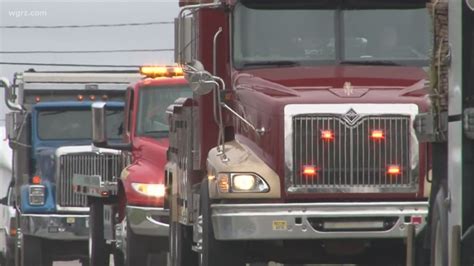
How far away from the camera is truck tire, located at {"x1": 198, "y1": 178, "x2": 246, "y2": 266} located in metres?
13.1

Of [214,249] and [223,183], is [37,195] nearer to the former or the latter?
[214,249]

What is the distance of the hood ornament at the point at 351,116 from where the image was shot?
41.7ft

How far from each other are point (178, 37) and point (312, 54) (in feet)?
4.98

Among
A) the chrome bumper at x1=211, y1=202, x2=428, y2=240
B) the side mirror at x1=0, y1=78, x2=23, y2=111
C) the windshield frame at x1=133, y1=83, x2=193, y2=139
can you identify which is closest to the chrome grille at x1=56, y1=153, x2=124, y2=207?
the side mirror at x1=0, y1=78, x2=23, y2=111

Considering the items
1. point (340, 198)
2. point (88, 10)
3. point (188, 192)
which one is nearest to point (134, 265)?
point (188, 192)

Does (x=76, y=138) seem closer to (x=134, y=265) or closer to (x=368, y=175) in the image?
(x=134, y=265)

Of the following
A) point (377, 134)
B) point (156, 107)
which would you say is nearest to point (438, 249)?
point (377, 134)

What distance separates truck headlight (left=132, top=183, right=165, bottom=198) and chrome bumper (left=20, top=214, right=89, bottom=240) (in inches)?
169

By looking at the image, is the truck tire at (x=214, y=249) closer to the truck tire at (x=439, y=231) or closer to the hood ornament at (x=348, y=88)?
the hood ornament at (x=348, y=88)

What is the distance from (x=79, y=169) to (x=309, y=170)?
10523 millimetres

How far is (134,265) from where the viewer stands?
18375 mm

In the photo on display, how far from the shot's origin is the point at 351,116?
12.7 m

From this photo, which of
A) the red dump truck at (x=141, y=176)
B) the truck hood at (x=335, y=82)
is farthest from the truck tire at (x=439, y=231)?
the red dump truck at (x=141, y=176)

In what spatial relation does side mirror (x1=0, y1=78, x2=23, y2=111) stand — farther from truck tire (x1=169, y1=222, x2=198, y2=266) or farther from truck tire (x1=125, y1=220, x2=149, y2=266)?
truck tire (x1=169, y1=222, x2=198, y2=266)
